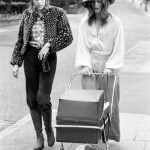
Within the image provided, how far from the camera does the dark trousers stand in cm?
507

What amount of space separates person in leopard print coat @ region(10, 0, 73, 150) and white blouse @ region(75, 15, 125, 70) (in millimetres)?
281

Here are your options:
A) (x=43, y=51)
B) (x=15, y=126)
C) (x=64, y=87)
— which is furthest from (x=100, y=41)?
(x=64, y=87)

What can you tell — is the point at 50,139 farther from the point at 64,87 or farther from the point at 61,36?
the point at 64,87

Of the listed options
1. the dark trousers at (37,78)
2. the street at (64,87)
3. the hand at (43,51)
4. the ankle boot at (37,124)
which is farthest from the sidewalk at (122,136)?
the hand at (43,51)

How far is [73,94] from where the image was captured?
13.7ft

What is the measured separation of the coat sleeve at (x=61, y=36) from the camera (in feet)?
16.5

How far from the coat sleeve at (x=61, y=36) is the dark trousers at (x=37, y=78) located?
16cm

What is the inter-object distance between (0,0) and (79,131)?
31.3m

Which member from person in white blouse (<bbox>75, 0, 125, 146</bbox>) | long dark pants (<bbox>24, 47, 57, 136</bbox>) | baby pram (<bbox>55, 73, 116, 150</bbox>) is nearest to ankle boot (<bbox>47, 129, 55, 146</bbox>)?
long dark pants (<bbox>24, 47, 57, 136</bbox>)

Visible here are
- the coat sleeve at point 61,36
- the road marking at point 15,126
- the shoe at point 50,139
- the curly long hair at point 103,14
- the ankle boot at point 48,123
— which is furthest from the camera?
the road marking at point 15,126

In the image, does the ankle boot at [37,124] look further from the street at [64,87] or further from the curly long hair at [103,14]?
the street at [64,87]

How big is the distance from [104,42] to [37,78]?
89cm

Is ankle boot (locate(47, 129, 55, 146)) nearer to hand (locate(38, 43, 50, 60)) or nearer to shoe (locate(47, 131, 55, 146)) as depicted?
shoe (locate(47, 131, 55, 146))

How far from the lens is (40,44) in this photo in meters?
5.04
